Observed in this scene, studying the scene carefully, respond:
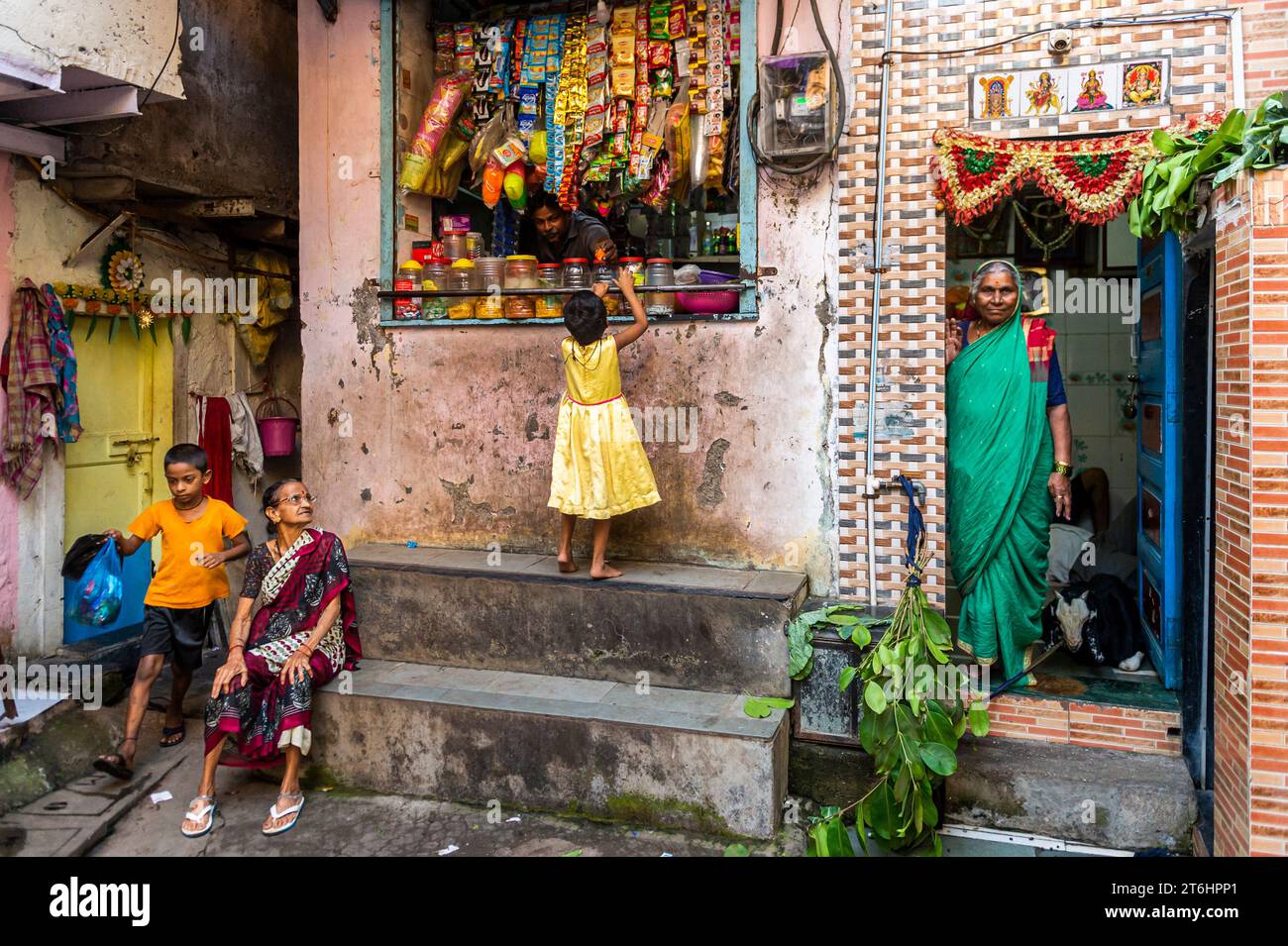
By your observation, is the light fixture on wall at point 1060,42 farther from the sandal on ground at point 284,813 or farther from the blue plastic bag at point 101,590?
the blue plastic bag at point 101,590

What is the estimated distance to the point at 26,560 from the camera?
232 inches

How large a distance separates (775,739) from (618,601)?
3.74ft

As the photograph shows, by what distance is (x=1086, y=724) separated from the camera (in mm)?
4496

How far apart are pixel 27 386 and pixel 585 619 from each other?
3906 mm

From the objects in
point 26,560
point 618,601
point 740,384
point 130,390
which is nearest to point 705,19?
point 740,384

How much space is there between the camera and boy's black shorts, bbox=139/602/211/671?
16.1 ft

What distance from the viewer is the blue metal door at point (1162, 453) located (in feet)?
14.9

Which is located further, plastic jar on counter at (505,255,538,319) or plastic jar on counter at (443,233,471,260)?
plastic jar on counter at (443,233,471,260)

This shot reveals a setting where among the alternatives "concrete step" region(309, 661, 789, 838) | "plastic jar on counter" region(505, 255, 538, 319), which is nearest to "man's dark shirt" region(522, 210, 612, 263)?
"plastic jar on counter" region(505, 255, 538, 319)

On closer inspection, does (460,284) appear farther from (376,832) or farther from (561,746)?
(376,832)

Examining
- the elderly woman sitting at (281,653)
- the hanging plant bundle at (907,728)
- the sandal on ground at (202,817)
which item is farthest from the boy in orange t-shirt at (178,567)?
the hanging plant bundle at (907,728)

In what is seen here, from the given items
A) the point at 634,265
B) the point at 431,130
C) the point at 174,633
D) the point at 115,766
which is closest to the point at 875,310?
the point at 634,265

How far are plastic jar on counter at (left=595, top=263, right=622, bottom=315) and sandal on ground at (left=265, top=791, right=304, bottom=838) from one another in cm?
321

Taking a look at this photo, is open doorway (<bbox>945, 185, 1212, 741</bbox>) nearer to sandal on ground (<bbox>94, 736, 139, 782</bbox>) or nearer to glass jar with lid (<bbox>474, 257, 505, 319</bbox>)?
glass jar with lid (<bbox>474, 257, 505, 319</bbox>)
